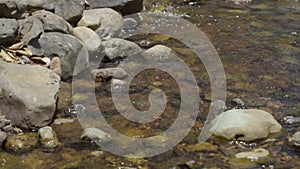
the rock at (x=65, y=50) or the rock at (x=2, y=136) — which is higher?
the rock at (x=65, y=50)

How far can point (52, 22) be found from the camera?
645 cm

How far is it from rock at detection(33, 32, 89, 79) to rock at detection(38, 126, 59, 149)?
1.31m

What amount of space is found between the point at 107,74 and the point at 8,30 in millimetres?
1238

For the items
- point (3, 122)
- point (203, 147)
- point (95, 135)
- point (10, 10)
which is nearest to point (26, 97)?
point (3, 122)

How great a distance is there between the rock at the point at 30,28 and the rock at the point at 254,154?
284cm

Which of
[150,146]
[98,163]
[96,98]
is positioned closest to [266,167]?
[150,146]

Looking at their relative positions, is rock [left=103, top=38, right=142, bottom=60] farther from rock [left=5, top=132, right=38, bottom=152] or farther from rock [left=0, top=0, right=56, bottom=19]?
rock [left=5, top=132, right=38, bottom=152]

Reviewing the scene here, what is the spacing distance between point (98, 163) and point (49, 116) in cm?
83

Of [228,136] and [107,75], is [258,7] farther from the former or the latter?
[228,136]

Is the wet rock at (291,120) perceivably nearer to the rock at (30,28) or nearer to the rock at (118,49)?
the rock at (118,49)

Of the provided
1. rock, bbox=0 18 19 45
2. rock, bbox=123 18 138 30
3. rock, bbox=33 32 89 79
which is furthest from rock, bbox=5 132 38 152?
rock, bbox=123 18 138 30

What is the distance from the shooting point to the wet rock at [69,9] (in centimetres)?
709

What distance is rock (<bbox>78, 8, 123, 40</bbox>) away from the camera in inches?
289

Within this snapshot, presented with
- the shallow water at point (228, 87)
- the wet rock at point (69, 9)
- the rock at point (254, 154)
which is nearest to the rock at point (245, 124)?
the shallow water at point (228, 87)
